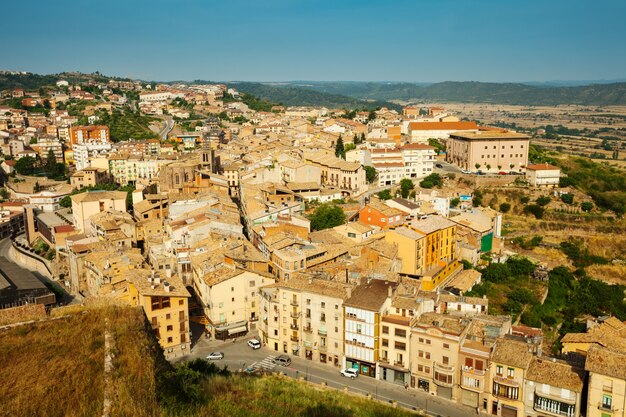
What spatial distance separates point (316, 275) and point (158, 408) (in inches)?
686

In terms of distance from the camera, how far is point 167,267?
1240 inches

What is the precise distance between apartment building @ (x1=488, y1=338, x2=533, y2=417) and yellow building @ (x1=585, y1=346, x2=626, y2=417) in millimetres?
2185

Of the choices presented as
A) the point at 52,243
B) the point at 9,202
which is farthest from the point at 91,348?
the point at 9,202

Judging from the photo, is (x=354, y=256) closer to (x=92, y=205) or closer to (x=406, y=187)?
(x=406, y=187)

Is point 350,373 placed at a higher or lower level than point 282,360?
lower

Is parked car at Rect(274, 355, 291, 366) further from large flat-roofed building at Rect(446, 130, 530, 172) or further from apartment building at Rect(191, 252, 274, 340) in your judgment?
large flat-roofed building at Rect(446, 130, 530, 172)

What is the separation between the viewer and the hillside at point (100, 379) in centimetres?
970

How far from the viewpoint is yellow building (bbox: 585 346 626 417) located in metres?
19.4

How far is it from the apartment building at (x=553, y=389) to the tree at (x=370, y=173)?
29656 millimetres

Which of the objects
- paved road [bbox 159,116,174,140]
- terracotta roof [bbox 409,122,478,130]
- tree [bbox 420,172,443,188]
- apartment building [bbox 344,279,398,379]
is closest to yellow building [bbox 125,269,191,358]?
apartment building [bbox 344,279,398,379]

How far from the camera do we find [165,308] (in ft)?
82.9

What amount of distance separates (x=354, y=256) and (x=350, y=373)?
8.75 metres

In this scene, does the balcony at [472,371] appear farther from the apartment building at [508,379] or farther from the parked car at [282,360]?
the parked car at [282,360]

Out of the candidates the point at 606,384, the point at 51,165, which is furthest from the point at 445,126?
the point at 606,384
